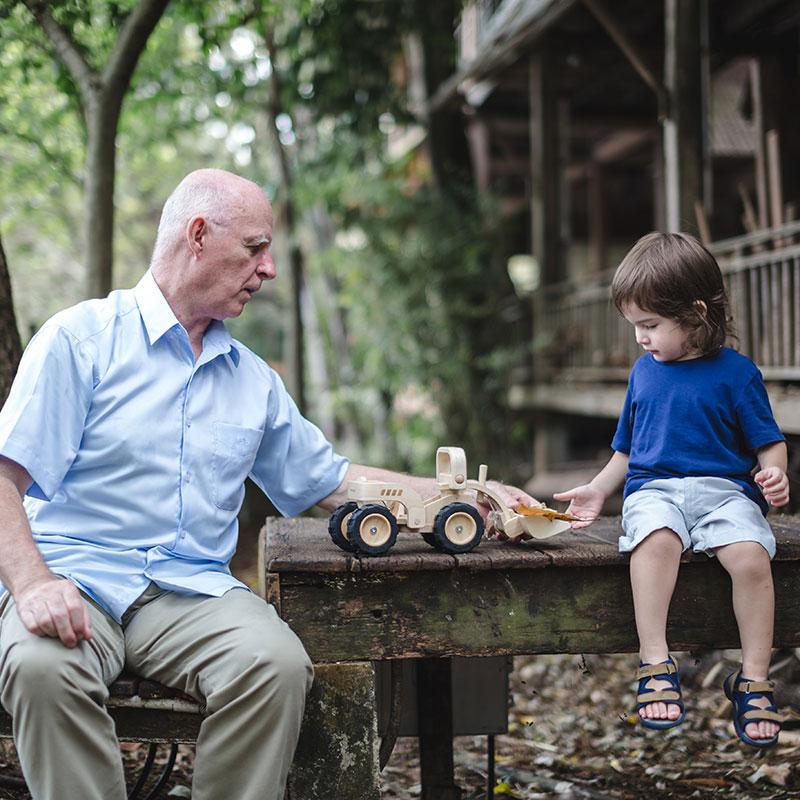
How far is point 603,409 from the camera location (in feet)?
32.7

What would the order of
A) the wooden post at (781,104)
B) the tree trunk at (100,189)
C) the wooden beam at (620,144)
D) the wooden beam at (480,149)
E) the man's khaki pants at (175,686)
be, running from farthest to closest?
the wooden beam at (620,144), the wooden beam at (480,149), the wooden post at (781,104), the tree trunk at (100,189), the man's khaki pants at (175,686)

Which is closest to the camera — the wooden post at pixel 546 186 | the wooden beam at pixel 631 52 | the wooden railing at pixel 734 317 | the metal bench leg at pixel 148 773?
the metal bench leg at pixel 148 773

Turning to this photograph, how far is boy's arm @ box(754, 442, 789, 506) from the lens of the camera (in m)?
3.03

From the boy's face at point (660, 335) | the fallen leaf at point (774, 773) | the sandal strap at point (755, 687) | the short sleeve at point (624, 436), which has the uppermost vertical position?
the boy's face at point (660, 335)

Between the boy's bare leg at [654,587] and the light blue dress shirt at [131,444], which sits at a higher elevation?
the light blue dress shirt at [131,444]

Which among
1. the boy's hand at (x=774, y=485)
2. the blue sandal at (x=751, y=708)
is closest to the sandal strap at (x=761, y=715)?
the blue sandal at (x=751, y=708)

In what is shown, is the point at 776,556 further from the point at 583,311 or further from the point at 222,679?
the point at 583,311

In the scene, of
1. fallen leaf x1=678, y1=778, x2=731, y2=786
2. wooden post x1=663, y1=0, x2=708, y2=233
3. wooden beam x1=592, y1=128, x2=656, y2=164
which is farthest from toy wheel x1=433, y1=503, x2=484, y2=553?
wooden beam x1=592, y1=128, x2=656, y2=164

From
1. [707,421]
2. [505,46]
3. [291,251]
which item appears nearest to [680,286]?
[707,421]

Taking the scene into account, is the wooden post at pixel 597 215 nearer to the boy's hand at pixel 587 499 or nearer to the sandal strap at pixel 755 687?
the boy's hand at pixel 587 499

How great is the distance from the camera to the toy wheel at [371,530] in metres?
2.91

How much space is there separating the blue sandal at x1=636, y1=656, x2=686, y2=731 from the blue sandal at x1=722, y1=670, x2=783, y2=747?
0.19 metres

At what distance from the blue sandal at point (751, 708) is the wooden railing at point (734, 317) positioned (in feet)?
7.15

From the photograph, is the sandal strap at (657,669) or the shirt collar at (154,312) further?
the shirt collar at (154,312)
